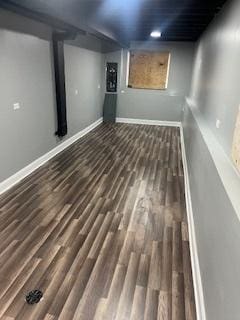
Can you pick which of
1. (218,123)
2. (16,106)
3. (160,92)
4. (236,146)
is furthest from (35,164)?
(160,92)

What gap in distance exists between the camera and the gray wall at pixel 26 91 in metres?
3.43

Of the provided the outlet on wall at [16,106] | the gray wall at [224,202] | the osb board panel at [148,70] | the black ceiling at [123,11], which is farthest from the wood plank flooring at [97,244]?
the osb board panel at [148,70]

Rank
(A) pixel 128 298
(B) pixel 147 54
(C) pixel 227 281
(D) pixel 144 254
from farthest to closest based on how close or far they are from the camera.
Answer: (B) pixel 147 54, (D) pixel 144 254, (A) pixel 128 298, (C) pixel 227 281

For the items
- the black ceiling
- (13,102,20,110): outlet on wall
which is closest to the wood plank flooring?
(13,102,20,110): outlet on wall

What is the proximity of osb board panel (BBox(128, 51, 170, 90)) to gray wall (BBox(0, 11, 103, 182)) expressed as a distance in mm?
2625

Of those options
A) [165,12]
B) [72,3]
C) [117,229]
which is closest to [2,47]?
[72,3]

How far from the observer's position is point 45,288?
6.77 ft

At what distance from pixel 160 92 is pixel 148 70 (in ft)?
2.62

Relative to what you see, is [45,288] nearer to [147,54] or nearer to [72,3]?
[72,3]

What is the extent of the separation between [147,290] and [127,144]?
4.31m

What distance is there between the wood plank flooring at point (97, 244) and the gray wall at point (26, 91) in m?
0.48

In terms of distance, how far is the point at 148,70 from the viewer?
7.81 meters

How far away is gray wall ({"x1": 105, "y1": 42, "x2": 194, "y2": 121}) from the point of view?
7.45 meters

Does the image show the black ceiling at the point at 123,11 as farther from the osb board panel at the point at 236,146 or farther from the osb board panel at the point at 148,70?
the osb board panel at the point at 148,70
